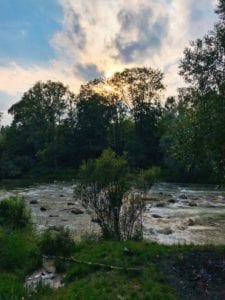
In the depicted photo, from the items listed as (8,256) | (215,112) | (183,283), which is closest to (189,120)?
(215,112)

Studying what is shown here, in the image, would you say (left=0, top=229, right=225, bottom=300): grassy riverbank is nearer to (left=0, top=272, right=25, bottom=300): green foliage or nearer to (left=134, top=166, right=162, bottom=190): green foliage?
(left=0, top=272, right=25, bottom=300): green foliage

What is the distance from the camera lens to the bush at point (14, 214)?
21528 mm

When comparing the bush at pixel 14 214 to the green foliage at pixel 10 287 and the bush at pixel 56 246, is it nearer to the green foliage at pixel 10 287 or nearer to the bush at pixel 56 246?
the bush at pixel 56 246

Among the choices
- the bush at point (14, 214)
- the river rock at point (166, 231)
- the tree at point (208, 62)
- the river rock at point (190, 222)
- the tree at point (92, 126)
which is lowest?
the river rock at point (166, 231)

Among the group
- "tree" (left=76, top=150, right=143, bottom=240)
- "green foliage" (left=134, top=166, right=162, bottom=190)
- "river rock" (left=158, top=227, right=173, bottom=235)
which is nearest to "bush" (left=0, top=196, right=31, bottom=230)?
"tree" (left=76, top=150, right=143, bottom=240)

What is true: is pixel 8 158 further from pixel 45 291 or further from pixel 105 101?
pixel 45 291

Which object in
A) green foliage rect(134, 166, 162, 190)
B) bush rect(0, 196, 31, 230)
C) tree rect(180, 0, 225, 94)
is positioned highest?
tree rect(180, 0, 225, 94)

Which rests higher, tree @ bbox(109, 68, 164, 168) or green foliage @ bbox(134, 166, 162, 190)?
tree @ bbox(109, 68, 164, 168)

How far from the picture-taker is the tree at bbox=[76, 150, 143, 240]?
18938 millimetres

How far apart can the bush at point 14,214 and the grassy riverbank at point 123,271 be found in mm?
4178

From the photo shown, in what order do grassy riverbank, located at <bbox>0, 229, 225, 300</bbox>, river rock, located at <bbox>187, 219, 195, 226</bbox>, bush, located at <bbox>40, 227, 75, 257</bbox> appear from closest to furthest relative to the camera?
grassy riverbank, located at <bbox>0, 229, 225, 300</bbox> → bush, located at <bbox>40, 227, 75, 257</bbox> → river rock, located at <bbox>187, 219, 195, 226</bbox>

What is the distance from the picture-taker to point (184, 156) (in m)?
17.8

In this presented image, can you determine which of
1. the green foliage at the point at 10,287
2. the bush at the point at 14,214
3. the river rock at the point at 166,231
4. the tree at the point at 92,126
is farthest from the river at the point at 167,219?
the tree at the point at 92,126

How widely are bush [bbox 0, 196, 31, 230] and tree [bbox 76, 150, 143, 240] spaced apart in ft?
13.6
